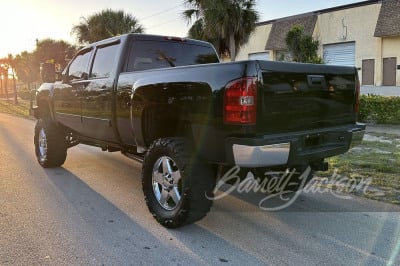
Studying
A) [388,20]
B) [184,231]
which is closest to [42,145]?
[184,231]

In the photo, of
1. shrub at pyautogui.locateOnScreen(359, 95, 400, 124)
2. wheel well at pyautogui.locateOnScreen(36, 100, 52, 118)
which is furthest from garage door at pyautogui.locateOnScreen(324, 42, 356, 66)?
wheel well at pyautogui.locateOnScreen(36, 100, 52, 118)

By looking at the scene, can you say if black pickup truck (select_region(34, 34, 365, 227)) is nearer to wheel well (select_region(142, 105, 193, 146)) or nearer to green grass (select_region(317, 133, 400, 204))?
wheel well (select_region(142, 105, 193, 146))

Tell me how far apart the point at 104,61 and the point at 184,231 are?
9.01ft

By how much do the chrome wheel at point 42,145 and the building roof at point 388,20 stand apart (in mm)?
18219

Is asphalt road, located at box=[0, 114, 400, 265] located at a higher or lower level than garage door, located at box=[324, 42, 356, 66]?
lower

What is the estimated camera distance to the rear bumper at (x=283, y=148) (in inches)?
140

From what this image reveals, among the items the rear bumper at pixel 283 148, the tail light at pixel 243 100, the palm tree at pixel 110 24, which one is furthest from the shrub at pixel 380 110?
the palm tree at pixel 110 24

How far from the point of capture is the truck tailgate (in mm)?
3674

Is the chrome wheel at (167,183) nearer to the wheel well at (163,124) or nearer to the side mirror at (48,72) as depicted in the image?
the wheel well at (163,124)

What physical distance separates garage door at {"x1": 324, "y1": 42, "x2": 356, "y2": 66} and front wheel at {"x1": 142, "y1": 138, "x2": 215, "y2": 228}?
64.9 ft

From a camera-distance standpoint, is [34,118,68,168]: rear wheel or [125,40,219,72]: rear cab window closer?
[125,40,219,72]: rear cab window

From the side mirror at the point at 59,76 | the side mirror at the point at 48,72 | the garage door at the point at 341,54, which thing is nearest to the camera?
the side mirror at the point at 48,72

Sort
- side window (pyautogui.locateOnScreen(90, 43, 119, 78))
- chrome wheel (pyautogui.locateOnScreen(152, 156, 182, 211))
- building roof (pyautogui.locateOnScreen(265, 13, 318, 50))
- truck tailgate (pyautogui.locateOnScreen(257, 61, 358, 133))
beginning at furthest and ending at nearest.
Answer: building roof (pyautogui.locateOnScreen(265, 13, 318, 50))
side window (pyautogui.locateOnScreen(90, 43, 119, 78))
chrome wheel (pyautogui.locateOnScreen(152, 156, 182, 211))
truck tailgate (pyautogui.locateOnScreen(257, 61, 358, 133))

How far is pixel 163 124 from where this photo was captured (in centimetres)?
460
